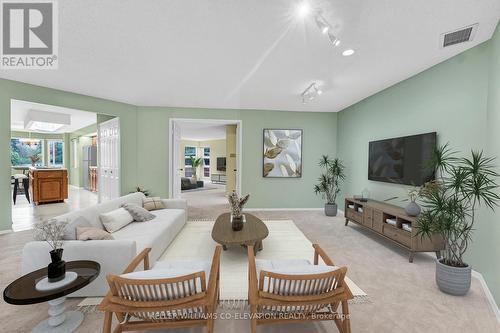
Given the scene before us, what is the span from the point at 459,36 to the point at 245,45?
8.03 ft

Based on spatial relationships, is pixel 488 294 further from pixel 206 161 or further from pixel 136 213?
pixel 206 161

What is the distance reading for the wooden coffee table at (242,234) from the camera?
2643 mm

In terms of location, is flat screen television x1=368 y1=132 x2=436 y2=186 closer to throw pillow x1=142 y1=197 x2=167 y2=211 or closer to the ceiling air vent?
the ceiling air vent

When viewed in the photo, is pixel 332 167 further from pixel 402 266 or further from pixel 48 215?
pixel 48 215

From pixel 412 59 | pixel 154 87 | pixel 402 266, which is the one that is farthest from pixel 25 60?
pixel 402 266

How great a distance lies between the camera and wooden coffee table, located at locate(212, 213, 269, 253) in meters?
2.64

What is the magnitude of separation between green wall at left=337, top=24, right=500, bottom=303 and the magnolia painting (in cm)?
186

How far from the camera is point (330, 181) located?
545cm

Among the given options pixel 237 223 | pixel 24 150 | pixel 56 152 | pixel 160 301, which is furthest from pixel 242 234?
pixel 24 150

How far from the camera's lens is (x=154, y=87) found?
159 inches

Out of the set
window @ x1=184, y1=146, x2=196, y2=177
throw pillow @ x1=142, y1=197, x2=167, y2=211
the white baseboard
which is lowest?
the white baseboard

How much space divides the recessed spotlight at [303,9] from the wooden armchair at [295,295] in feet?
7.27

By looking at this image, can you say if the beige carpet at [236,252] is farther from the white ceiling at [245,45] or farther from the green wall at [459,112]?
the white ceiling at [245,45]

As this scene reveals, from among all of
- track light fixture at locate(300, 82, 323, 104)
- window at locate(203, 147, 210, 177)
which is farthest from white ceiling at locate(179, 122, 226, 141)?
track light fixture at locate(300, 82, 323, 104)
